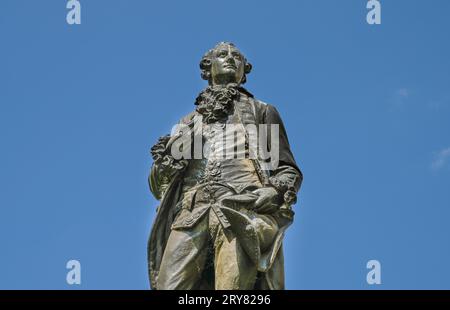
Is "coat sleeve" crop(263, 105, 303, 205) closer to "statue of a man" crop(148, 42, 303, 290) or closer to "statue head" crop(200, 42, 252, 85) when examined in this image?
"statue of a man" crop(148, 42, 303, 290)

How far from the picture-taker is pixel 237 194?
20.8 metres

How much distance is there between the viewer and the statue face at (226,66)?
22.6m

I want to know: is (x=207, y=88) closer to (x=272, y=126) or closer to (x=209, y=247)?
(x=272, y=126)

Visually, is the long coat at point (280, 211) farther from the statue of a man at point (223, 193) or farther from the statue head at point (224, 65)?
the statue head at point (224, 65)

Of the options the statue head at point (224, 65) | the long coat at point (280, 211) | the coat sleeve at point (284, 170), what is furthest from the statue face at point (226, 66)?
the coat sleeve at point (284, 170)

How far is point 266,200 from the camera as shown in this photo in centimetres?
2062

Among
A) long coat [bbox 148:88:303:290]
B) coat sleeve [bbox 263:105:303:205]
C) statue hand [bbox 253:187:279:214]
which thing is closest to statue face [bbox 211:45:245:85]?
long coat [bbox 148:88:303:290]

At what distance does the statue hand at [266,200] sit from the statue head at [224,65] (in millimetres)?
2511

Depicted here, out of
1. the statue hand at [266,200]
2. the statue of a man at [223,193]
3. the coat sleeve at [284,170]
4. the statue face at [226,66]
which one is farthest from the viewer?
the statue face at [226,66]

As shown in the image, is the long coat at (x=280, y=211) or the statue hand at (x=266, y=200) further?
the statue hand at (x=266, y=200)

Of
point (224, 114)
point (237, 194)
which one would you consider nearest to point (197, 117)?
point (224, 114)

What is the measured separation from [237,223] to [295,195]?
3.69 ft

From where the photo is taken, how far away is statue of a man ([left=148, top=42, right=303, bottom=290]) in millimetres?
20203
